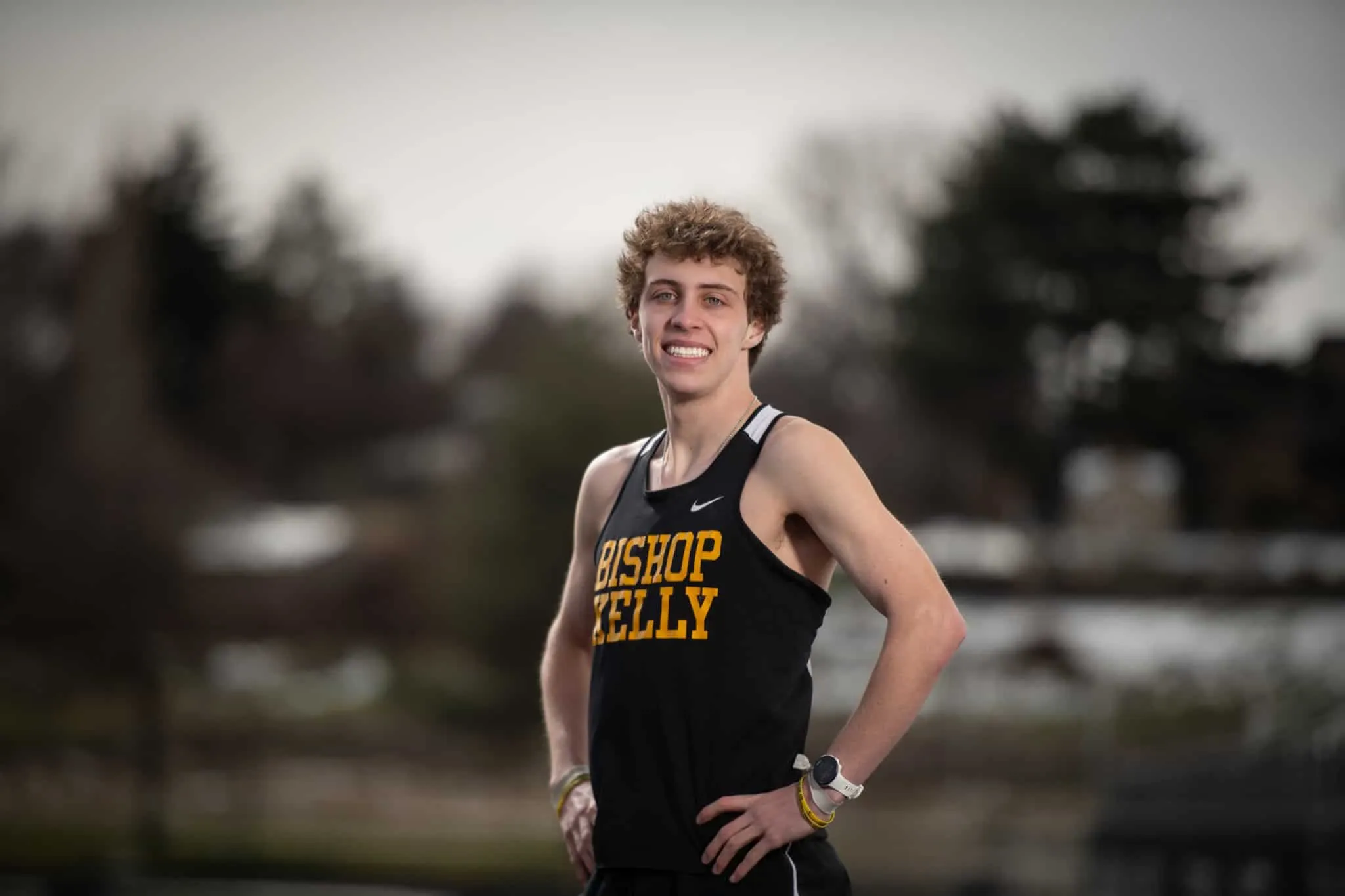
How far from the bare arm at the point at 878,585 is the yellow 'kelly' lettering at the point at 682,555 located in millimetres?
144

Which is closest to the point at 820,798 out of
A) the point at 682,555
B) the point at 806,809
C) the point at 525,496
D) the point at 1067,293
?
the point at 806,809

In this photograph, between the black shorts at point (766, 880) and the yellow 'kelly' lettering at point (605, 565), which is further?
the yellow 'kelly' lettering at point (605, 565)

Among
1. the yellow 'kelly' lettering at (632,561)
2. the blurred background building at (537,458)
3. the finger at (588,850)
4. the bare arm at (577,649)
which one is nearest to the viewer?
the yellow 'kelly' lettering at (632,561)

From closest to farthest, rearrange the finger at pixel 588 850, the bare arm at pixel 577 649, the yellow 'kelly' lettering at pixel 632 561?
the yellow 'kelly' lettering at pixel 632 561
the finger at pixel 588 850
the bare arm at pixel 577 649

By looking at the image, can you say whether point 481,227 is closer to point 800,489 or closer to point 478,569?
point 478,569

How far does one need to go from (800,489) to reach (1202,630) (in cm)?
1297

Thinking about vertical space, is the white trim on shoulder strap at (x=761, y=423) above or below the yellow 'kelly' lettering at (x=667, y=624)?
above

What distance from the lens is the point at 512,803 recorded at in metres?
14.7

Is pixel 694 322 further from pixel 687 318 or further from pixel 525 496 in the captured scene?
pixel 525 496

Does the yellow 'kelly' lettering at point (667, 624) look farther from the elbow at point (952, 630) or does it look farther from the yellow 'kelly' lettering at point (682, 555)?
the elbow at point (952, 630)

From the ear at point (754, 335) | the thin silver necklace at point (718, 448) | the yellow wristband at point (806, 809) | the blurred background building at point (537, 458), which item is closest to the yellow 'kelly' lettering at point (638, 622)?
the thin silver necklace at point (718, 448)

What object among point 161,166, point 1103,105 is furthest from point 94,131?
point 1103,105

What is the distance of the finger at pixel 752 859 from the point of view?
196 cm

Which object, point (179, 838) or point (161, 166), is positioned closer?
point (179, 838)
